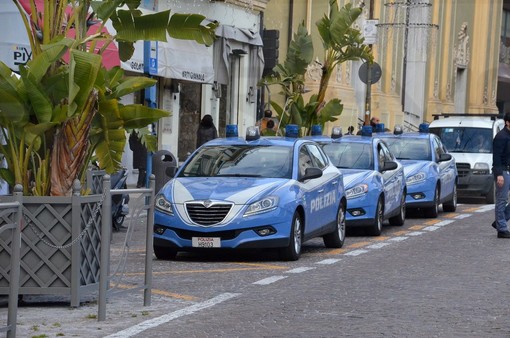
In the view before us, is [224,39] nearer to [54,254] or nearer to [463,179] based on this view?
[463,179]

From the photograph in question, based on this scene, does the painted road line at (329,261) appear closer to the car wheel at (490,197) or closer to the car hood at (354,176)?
the car hood at (354,176)

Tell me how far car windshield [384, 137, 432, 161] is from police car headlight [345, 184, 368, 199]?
6096mm

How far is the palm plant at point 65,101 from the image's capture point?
13.0 m

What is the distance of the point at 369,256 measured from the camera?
61.8 ft

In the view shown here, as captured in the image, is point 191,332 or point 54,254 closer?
point 191,332

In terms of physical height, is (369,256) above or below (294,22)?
below

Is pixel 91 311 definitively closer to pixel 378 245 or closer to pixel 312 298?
pixel 312 298

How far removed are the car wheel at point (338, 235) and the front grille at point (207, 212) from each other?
3036 millimetres

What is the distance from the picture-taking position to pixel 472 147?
3566 cm

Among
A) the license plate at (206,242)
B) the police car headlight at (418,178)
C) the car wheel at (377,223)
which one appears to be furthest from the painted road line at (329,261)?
the police car headlight at (418,178)

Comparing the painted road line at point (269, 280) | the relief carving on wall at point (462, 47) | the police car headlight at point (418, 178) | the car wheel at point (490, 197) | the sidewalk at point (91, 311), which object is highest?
the relief carving on wall at point (462, 47)

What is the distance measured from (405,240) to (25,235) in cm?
1030

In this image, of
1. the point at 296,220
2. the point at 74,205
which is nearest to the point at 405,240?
the point at 296,220

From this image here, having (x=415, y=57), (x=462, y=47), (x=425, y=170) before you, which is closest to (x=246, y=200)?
(x=425, y=170)
